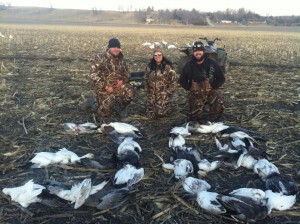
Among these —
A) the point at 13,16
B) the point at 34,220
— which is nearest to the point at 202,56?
the point at 34,220

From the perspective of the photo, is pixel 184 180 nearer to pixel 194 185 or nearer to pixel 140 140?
pixel 194 185

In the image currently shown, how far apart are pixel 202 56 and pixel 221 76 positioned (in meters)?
0.57

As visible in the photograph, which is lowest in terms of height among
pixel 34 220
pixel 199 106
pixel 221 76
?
pixel 34 220

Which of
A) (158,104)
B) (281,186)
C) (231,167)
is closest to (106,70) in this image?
(158,104)

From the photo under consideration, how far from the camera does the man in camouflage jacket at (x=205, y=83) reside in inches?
280

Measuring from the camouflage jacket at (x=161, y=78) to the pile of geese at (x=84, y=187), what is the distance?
2.17 meters

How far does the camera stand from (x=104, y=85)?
290 inches

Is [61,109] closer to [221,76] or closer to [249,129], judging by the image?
[221,76]

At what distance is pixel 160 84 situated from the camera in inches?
287

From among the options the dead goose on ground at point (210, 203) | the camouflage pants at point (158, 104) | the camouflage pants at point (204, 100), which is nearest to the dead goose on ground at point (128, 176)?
the dead goose on ground at point (210, 203)

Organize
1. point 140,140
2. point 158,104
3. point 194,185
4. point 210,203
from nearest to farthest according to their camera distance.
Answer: point 210,203 < point 194,185 < point 140,140 < point 158,104

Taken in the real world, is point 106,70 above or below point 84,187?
above

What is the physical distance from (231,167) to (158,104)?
2.60 meters

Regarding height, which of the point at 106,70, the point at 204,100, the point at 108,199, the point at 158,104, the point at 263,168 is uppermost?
Result: the point at 106,70
